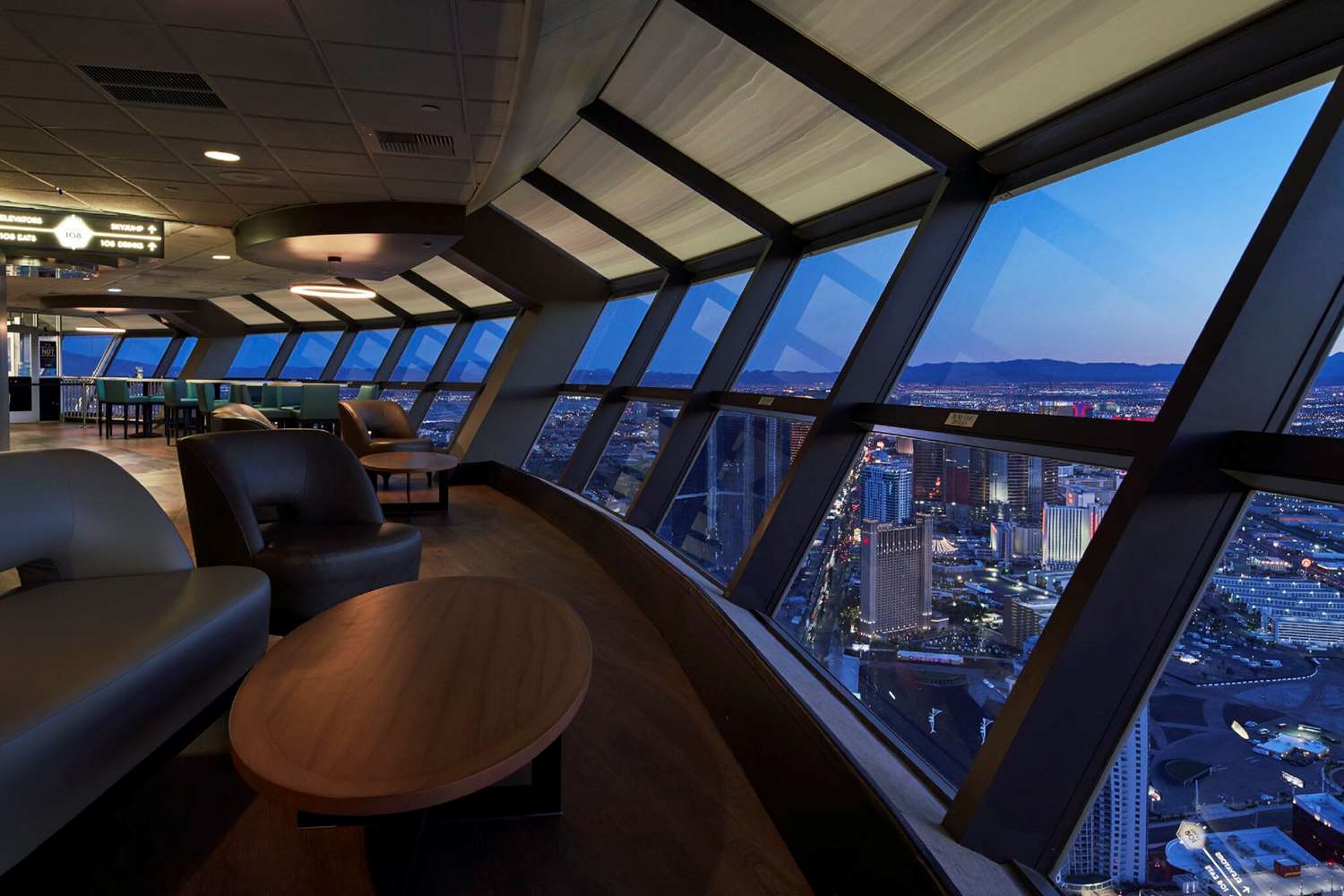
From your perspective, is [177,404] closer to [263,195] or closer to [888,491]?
[263,195]

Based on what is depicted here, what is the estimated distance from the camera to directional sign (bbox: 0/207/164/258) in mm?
7012

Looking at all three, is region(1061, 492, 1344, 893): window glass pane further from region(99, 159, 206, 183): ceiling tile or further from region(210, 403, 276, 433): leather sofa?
region(99, 159, 206, 183): ceiling tile

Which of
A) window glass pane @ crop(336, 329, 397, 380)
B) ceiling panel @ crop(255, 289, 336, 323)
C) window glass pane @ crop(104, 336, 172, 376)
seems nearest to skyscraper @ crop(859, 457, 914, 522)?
window glass pane @ crop(336, 329, 397, 380)

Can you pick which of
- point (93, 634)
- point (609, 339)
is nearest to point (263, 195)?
point (609, 339)

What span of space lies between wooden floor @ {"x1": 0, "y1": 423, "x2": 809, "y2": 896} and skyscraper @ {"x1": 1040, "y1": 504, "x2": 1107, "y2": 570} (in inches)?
37.1

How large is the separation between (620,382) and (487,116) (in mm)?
3062

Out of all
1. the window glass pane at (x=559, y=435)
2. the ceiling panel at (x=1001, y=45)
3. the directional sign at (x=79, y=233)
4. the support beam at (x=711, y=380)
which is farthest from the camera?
the window glass pane at (x=559, y=435)

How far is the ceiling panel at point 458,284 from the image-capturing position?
9.27m

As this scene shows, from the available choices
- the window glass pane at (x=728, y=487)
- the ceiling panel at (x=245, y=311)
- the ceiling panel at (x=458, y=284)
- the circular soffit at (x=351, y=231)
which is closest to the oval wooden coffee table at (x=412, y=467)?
the circular soffit at (x=351, y=231)

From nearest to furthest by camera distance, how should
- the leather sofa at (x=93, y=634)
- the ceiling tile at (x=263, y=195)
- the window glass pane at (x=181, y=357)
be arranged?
the leather sofa at (x=93, y=634), the ceiling tile at (x=263, y=195), the window glass pane at (x=181, y=357)

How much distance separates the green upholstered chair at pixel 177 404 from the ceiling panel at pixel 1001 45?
1360 cm

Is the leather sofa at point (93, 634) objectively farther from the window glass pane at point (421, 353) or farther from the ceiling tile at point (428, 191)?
the window glass pane at point (421, 353)


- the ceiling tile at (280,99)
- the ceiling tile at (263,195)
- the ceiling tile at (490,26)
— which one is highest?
the ceiling tile at (490,26)

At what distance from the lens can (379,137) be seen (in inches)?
192
